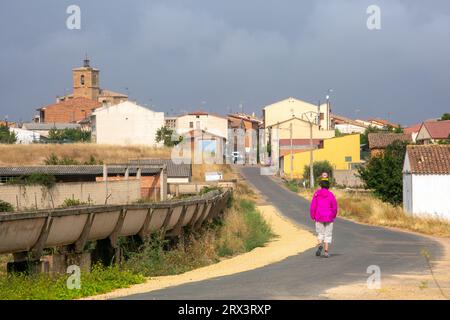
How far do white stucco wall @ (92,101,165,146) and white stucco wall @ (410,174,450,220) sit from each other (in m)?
68.8

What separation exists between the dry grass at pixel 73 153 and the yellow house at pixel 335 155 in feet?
45.9

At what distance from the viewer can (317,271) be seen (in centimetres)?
1513

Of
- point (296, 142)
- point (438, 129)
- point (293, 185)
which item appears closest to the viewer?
point (293, 185)

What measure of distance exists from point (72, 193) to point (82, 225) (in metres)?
36.6

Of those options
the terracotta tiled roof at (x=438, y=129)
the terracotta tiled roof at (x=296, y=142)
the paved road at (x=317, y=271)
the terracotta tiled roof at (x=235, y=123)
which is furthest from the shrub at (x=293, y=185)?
the terracotta tiled roof at (x=235, y=123)

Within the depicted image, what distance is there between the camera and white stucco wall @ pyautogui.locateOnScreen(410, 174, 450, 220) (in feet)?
129

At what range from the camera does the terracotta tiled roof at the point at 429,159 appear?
131 feet

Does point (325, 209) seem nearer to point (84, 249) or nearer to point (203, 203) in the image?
point (84, 249)

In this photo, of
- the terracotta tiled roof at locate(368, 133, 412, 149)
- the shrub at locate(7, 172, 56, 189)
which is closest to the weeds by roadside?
the shrub at locate(7, 172, 56, 189)

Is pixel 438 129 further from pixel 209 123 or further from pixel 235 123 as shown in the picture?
pixel 235 123

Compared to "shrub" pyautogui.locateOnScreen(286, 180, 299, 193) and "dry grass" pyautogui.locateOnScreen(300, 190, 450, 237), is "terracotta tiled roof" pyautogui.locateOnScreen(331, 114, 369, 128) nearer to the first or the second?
"shrub" pyautogui.locateOnScreen(286, 180, 299, 193)

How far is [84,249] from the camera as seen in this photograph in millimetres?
17297

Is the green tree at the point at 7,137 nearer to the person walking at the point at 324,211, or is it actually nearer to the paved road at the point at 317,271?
the paved road at the point at 317,271

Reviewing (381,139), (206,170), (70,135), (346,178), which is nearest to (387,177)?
(346,178)
